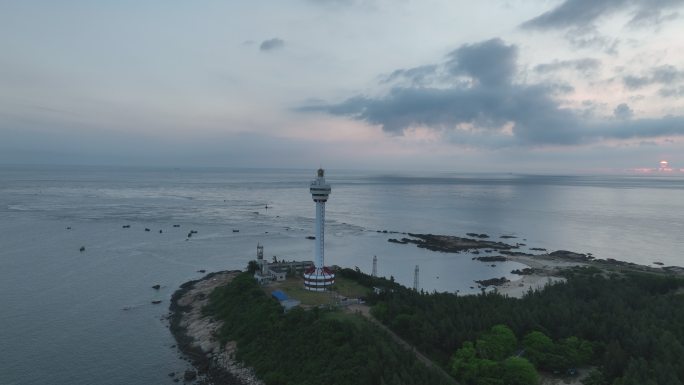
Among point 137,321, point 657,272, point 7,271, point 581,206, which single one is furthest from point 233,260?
point 581,206

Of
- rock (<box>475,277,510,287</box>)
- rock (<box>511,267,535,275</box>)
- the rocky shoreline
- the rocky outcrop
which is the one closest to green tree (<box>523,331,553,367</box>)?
the rocky shoreline

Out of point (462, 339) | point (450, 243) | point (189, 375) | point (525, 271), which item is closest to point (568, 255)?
point (525, 271)

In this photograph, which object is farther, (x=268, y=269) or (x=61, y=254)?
(x=61, y=254)

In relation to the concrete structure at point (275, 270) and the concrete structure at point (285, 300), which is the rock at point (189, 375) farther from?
the concrete structure at point (275, 270)

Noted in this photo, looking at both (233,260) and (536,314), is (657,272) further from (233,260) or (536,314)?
(233,260)

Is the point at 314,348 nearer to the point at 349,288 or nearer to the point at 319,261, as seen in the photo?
the point at 349,288
